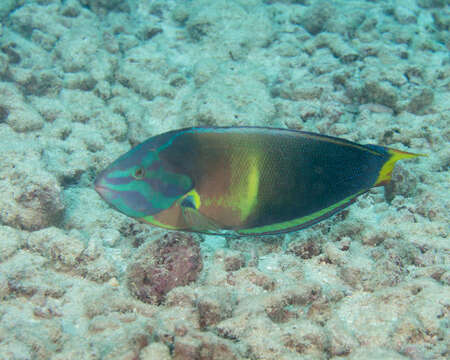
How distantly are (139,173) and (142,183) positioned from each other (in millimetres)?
61

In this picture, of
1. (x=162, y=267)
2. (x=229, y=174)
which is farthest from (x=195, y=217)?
(x=162, y=267)

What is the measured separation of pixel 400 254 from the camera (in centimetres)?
284

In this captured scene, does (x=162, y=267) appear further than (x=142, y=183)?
Yes

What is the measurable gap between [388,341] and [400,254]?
82 cm

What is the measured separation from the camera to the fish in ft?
7.02

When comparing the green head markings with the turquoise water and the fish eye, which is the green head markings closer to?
the fish eye

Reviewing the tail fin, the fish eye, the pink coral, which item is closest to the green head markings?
the fish eye

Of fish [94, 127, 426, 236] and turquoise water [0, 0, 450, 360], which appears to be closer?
fish [94, 127, 426, 236]

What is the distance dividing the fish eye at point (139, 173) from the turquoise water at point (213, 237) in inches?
30.6

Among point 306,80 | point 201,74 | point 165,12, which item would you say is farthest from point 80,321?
point 165,12

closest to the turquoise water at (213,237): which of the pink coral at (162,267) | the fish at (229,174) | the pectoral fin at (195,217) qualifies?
the pink coral at (162,267)

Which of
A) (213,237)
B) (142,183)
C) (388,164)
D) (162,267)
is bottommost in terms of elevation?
(213,237)

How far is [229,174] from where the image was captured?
216 centimetres

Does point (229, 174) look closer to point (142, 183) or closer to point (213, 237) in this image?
point (142, 183)
